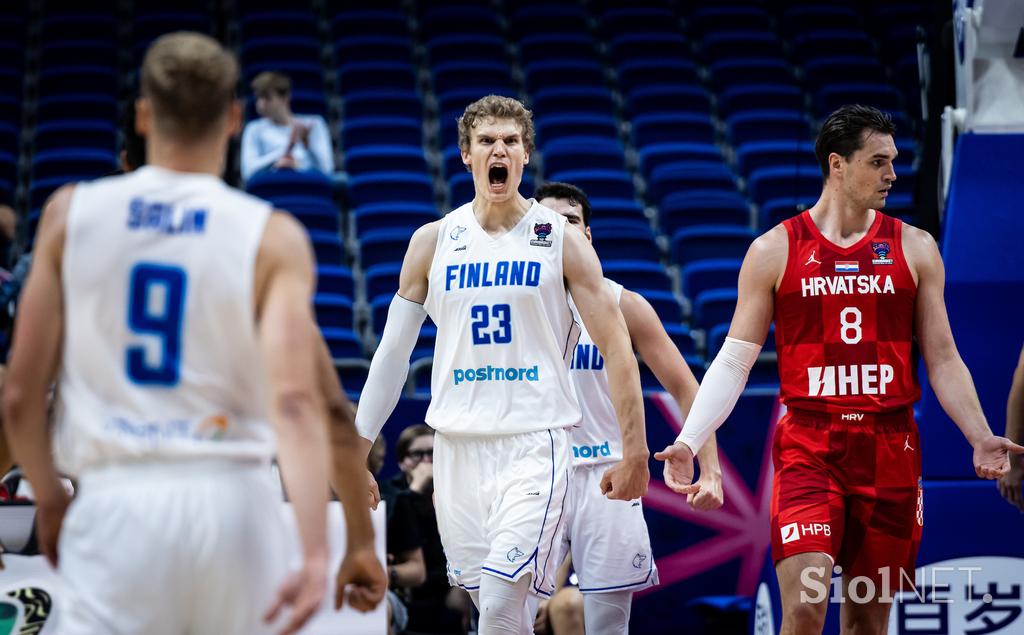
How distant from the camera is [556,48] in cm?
1580

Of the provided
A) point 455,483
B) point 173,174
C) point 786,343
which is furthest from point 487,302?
point 173,174

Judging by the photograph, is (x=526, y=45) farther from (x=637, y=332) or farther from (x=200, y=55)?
(x=200, y=55)

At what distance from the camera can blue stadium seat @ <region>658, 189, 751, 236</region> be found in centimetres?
1216

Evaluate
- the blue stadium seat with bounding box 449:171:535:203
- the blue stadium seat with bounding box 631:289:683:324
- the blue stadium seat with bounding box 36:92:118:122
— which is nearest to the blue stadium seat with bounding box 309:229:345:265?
the blue stadium seat with bounding box 449:171:535:203

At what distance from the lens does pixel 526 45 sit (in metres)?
15.8

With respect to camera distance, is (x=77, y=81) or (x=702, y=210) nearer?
(x=702, y=210)

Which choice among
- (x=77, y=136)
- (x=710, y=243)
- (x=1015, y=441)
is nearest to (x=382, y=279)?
(x=710, y=243)

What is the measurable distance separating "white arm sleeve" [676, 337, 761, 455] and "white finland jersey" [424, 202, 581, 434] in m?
0.52

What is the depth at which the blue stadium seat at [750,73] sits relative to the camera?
15195mm

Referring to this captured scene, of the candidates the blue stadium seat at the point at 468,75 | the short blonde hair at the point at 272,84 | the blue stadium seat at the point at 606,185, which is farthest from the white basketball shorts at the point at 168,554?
the blue stadium seat at the point at 468,75

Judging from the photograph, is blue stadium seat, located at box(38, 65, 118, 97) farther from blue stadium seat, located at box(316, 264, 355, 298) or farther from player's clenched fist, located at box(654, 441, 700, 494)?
player's clenched fist, located at box(654, 441, 700, 494)

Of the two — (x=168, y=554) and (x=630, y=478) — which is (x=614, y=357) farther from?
(x=168, y=554)

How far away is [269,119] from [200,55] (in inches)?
375

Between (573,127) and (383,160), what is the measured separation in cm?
216
